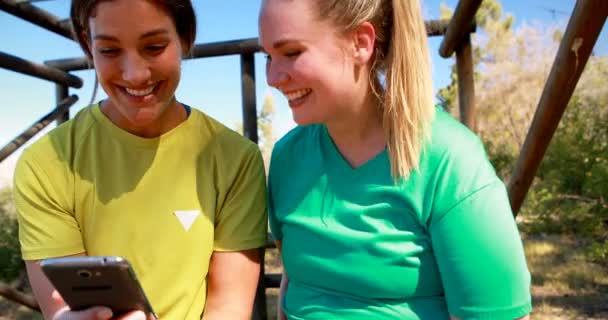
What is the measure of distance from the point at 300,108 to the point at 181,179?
405 millimetres

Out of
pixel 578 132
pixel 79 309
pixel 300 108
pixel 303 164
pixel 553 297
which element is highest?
pixel 300 108

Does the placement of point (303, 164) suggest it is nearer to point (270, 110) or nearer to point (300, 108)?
point (300, 108)

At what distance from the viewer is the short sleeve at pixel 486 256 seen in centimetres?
115

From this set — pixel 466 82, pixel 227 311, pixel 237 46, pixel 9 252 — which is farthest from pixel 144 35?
pixel 9 252

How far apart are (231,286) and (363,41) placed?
2.38ft

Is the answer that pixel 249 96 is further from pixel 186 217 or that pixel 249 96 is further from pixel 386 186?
pixel 386 186

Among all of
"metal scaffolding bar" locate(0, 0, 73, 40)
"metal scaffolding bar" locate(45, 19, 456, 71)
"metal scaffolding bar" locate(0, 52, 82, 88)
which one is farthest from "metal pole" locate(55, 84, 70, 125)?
"metal scaffolding bar" locate(45, 19, 456, 71)

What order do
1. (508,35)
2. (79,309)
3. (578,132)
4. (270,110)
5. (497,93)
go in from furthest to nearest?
(270,110) → (508,35) → (497,93) → (578,132) → (79,309)

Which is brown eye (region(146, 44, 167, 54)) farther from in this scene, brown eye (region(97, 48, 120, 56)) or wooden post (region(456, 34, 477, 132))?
wooden post (region(456, 34, 477, 132))

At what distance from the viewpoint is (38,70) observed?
10.3 ft

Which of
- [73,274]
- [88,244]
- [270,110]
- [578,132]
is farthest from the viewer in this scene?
[270,110]

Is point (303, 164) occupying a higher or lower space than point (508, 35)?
higher

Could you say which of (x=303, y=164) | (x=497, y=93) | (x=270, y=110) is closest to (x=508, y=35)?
(x=497, y=93)

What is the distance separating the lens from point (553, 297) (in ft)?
15.9
